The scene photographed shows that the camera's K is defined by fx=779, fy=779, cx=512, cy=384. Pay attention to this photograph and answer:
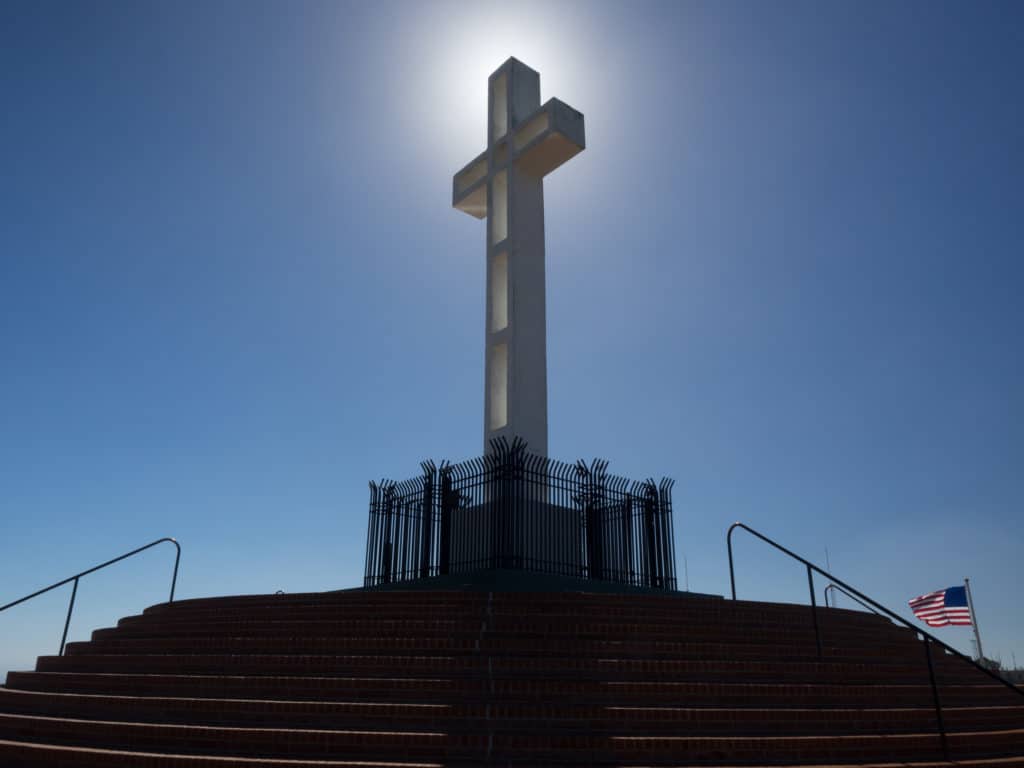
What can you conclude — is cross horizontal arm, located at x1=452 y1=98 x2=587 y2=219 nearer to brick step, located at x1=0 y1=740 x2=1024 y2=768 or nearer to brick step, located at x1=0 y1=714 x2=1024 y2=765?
brick step, located at x1=0 y1=714 x2=1024 y2=765

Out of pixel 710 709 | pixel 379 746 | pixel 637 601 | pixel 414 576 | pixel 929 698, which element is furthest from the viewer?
pixel 414 576

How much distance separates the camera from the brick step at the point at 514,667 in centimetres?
666

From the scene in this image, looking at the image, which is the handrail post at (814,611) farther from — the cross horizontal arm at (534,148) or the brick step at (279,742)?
the cross horizontal arm at (534,148)

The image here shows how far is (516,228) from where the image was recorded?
13.9 meters

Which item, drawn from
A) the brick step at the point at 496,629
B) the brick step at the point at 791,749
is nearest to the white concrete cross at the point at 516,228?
the brick step at the point at 496,629

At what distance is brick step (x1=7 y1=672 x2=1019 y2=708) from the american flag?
1107 centimetres

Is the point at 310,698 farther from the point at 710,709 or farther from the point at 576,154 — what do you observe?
the point at 576,154

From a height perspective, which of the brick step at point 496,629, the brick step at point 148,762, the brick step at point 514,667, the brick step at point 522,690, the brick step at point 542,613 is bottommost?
the brick step at point 148,762

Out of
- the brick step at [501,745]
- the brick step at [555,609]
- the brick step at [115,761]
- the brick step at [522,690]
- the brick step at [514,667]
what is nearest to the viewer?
the brick step at [115,761]

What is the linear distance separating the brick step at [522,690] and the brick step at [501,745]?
51 cm

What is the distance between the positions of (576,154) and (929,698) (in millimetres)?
10256

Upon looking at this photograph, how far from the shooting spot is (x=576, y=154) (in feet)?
46.6

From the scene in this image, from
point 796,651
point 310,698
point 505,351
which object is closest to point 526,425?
point 505,351

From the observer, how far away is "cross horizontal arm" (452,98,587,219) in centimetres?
1381
